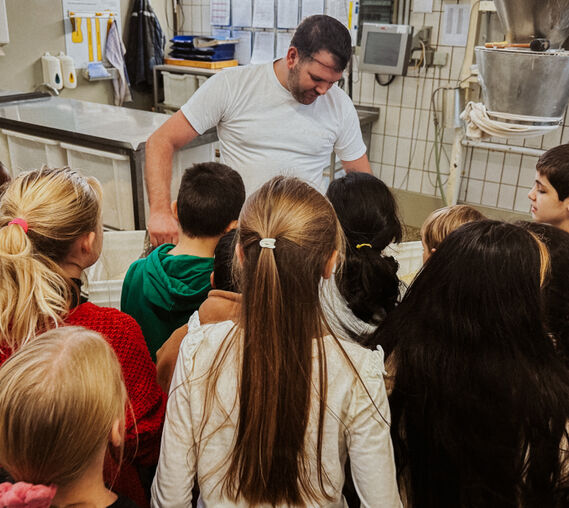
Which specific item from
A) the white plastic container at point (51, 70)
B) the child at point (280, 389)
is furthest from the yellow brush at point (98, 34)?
the child at point (280, 389)

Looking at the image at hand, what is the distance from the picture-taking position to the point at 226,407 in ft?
2.82

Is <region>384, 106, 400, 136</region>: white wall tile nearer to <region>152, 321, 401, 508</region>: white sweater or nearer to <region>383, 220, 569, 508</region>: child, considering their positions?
<region>383, 220, 569, 508</region>: child

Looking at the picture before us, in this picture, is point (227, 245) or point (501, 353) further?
point (227, 245)

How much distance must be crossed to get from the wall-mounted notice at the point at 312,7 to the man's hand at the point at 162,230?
117 inches

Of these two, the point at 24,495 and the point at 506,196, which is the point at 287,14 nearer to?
the point at 506,196

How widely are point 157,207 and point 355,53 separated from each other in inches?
99.8

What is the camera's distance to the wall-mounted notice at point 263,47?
438cm

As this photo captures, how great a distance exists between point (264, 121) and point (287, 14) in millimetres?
2668

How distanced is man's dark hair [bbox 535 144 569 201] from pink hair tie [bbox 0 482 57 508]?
1.62 m

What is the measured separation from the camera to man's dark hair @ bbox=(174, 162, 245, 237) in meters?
1.36

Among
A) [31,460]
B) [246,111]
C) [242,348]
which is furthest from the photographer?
[246,111]

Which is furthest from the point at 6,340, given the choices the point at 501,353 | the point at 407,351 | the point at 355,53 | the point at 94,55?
the point at 94,55

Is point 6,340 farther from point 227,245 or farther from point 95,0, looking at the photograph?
point 95,0

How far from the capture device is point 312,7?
13.5 feet
